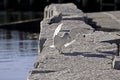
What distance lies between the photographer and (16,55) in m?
17.1

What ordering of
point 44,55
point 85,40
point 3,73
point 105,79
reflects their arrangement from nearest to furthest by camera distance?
point 105,79 → point 44,55 → point 85,40 → point 3,73

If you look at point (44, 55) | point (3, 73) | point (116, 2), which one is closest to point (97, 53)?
point (44, 55)

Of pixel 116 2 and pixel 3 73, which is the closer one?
pixel 3 73

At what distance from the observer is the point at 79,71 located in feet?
26.9

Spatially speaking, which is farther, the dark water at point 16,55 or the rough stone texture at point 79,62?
the dark water at point 16,55

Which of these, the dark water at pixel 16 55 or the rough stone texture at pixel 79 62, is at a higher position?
the rough stone texture at pixel 79 62

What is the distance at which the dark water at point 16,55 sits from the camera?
1320 cm

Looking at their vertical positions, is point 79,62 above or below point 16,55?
above

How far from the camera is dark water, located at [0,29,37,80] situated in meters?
13.2

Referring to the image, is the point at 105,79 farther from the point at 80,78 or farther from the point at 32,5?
the point at 32,5

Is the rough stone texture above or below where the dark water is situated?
above

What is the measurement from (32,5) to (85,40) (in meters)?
31.8

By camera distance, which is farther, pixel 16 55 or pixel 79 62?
pixel 16 55

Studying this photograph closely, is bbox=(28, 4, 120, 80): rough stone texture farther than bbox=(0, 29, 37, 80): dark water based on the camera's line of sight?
No
